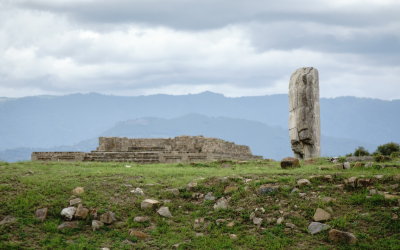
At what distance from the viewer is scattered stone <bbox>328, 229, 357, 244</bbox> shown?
35.4 ft

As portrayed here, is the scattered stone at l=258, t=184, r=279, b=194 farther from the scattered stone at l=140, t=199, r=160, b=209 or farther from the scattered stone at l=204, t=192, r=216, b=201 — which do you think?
the scattered stone at l=140, t=199, r=160, b=209

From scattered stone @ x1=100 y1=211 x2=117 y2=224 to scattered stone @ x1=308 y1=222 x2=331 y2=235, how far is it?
4526 millimetres

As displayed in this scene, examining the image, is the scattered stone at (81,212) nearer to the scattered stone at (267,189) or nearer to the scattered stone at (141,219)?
the scattered stone at (141,219)

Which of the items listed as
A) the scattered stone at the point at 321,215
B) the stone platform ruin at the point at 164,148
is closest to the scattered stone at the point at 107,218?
the scattered stone at the point at 321,215

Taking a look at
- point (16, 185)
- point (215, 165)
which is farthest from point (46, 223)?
point (215, 165)

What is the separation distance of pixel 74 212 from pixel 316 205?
5687mm

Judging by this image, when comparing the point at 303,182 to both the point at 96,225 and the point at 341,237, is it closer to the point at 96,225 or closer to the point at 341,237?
the point at 341,237

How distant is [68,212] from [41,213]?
2.07ft

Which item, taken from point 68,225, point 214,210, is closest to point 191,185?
point 214,210

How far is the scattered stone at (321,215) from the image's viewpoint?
11711 millimetres

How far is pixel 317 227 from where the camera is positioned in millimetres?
11461

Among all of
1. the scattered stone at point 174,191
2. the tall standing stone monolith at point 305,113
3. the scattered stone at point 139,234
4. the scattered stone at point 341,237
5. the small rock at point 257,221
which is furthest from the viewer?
the tall standing stone monolith at point 305,113

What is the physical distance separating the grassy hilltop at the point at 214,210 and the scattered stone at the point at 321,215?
125mm

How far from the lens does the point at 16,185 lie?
46.9 ft
